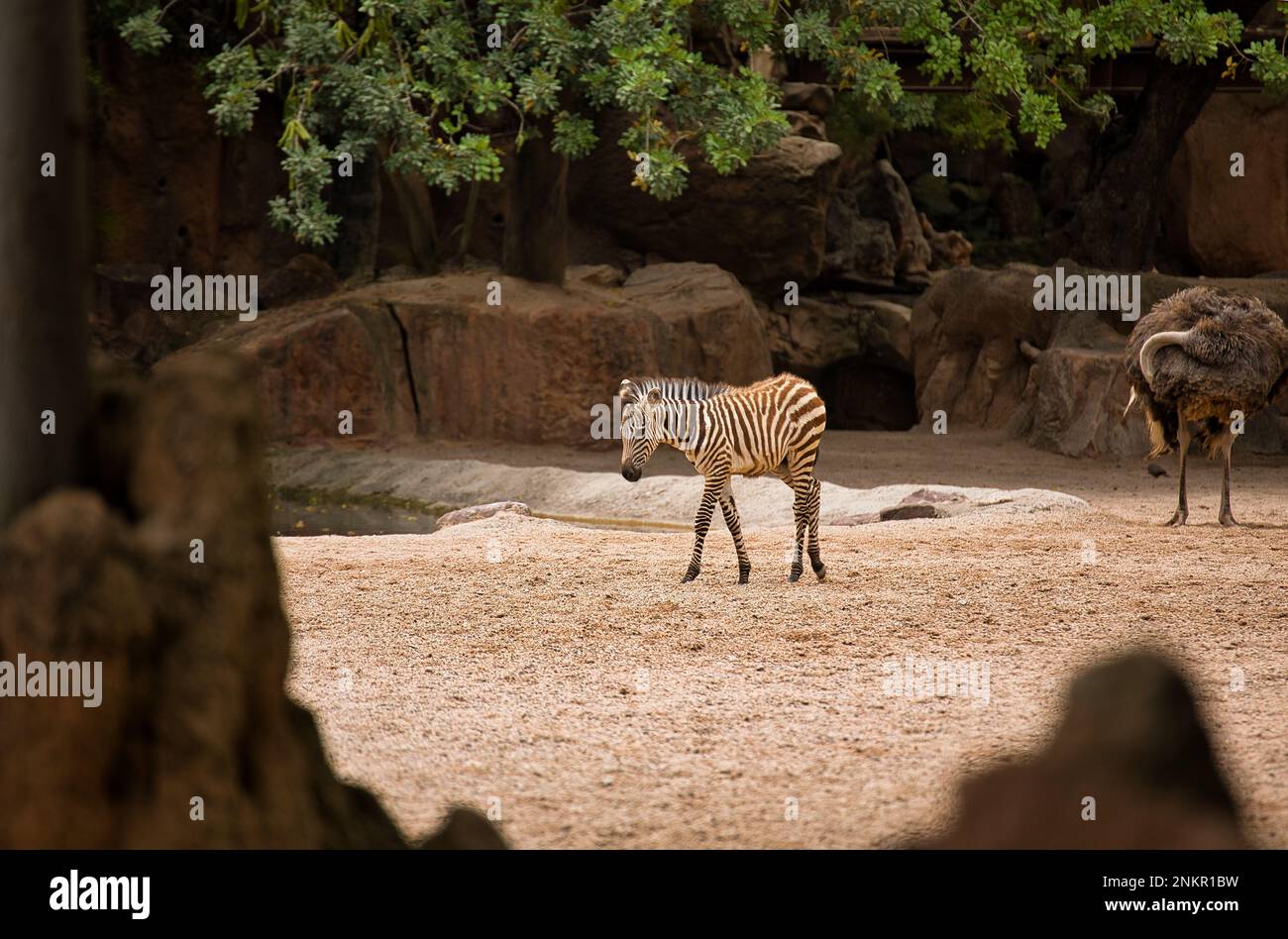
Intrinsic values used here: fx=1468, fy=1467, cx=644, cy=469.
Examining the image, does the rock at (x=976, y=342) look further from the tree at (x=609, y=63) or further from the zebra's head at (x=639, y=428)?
the zebra's head at (x=639, y=428)

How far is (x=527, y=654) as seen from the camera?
6.81 meters

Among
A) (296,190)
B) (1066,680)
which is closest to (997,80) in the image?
(296,190)

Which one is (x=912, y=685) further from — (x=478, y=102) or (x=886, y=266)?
(x=886, y=266)

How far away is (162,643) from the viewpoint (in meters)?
2.87

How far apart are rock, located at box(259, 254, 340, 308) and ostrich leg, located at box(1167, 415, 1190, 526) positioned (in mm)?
12309

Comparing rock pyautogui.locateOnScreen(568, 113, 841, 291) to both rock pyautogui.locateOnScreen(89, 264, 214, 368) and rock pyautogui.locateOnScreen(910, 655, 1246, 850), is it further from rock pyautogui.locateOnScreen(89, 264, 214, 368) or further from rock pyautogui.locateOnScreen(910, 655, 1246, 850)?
rock pyautogui.locateOnScreen(910, 655, 1246, 850)

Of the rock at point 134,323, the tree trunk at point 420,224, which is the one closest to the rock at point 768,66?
the tree trunk at point 420,224

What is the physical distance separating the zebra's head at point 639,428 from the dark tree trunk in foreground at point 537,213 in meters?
9.71

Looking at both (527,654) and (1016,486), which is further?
(1016,486)

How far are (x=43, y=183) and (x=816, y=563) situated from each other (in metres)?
6.14

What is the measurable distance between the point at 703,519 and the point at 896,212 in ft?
59.4

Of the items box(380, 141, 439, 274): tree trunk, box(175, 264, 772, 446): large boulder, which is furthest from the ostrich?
box(380, 141, 439, 274): tree trunk

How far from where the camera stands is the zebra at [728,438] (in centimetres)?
862

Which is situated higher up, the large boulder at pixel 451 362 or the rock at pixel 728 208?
the rock at pixel 728 208
